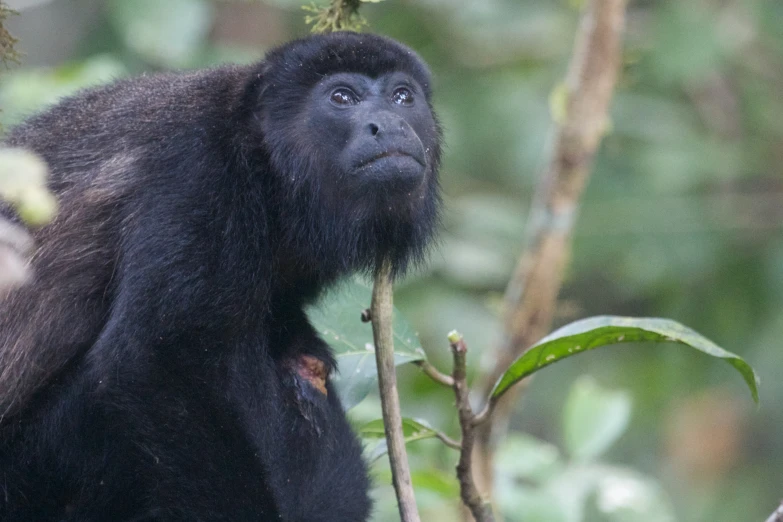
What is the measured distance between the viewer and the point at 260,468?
3100mm

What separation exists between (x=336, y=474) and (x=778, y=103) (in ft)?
21.0

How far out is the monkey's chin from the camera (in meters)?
3.28

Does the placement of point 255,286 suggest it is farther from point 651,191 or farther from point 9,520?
point 651,191

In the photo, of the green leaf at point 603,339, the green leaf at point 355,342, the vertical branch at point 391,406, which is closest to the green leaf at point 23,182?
the vertical branch at point 391,406

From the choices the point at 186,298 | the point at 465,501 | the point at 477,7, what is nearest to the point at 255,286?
the point at 186,298

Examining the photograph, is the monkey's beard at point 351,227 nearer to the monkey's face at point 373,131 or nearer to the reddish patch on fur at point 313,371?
the monkey's face at point 373,131

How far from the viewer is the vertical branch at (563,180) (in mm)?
4996

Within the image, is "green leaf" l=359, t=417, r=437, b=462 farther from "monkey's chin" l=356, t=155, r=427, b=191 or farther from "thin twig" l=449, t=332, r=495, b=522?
"monkey's chin" l=356, t=155, r=427, b=191

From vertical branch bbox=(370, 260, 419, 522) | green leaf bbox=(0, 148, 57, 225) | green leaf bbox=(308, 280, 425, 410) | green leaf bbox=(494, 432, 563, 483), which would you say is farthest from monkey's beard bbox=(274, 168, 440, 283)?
green leaf bbox=(0, 148, 57, 225)

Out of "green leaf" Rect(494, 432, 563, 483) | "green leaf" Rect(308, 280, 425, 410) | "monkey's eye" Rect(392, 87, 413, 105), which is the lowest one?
"green leaf" Rect(494, 432, 563, 483)

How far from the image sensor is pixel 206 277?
306 cm

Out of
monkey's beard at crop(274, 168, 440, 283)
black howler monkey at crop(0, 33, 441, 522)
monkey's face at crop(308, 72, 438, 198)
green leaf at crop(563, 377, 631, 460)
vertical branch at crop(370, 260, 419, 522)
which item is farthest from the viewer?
green leaf at crop(563, 377, 631, 460)

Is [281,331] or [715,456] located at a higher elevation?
[281,331]

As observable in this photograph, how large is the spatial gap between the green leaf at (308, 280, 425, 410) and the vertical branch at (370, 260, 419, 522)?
0.72 feet
